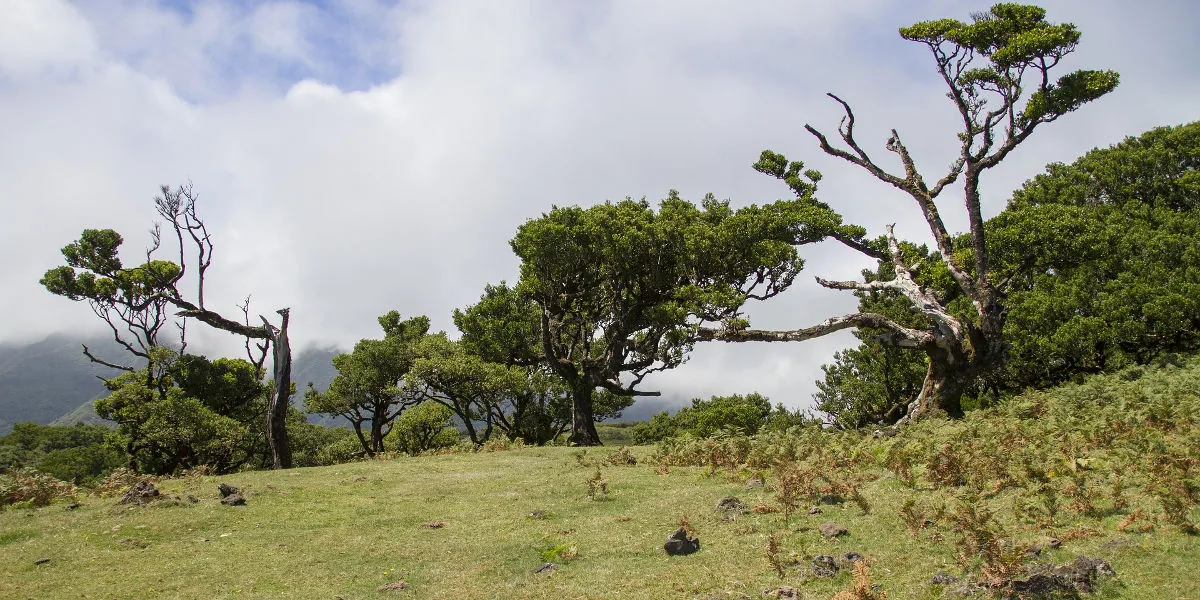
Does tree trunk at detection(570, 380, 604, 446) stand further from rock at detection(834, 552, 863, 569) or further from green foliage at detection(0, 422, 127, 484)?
rock at detection(834, 552, 863, 569)

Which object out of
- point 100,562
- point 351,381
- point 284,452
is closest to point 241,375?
point 351,381

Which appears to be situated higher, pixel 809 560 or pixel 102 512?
pixel 102 512

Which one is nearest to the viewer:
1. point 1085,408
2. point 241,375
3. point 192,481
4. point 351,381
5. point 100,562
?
point 100,562

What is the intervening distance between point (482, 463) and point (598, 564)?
1275cm

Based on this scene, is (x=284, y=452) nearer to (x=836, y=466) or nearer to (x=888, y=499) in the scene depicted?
(x=836, y=466)

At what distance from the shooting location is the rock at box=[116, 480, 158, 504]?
546 inches

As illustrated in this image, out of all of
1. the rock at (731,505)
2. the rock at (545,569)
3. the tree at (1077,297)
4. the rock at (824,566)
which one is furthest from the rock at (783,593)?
the tree at (1077,297)

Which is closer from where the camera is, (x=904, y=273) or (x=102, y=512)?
(x=102, y=512)

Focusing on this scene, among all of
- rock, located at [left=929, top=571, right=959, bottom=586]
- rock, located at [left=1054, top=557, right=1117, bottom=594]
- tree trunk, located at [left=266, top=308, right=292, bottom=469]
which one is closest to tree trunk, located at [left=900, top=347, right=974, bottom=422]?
rock, located at [left=929, top=571, right=959, bottom=586]

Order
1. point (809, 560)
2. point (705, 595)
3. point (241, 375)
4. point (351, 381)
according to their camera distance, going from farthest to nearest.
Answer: point (351, 381), point (241, 375), point (809, 560), point (705, 595)

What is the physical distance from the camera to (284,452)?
2400cm

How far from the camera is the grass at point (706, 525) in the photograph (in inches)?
305

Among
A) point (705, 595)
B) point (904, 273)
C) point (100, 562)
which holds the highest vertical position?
point (904, 273)

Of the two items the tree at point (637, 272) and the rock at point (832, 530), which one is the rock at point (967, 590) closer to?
the rock at point (832, 530)
